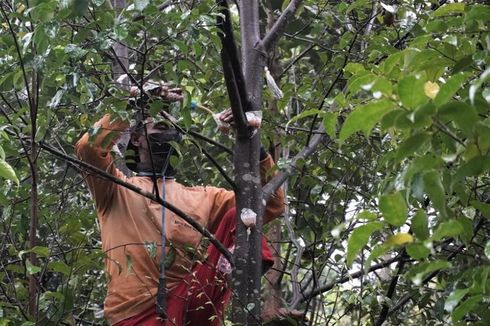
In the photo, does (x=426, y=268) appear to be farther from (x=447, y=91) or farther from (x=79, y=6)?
(x=79, y=6)

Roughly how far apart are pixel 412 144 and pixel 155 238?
5.84 ft

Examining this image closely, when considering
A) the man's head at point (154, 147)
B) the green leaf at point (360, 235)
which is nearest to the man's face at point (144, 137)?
the man's head at point (154, 147)

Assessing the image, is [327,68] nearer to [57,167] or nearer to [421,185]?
[57,167]

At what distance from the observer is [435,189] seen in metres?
1.13

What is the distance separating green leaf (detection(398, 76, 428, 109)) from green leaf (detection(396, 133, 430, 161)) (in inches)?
3.8

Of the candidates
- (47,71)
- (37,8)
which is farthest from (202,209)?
(37,8)

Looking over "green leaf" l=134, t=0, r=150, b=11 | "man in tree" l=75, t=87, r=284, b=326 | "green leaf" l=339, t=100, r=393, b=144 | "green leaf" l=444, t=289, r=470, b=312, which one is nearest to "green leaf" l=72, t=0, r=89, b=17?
"green leaf" l=134, t=0, r=150, b=11

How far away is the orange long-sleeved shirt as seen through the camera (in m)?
2.61

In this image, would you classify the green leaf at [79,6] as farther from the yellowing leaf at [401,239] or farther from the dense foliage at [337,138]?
the yellowing leaf at [401,239]

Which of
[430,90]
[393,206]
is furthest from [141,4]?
[393,206]

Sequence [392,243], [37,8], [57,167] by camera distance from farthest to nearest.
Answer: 1. [57,167]
2. [37,8]
3. [392,243]

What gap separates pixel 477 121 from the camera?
110cm

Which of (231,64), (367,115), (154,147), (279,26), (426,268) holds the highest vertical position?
(279,26)

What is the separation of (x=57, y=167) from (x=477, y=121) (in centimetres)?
339
